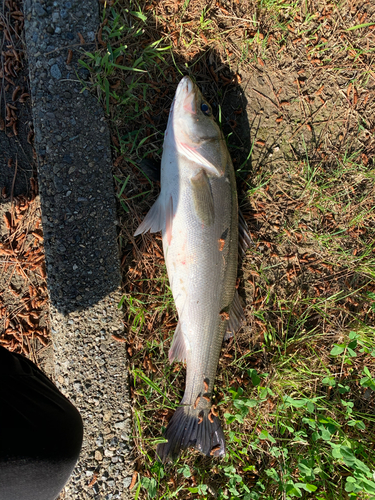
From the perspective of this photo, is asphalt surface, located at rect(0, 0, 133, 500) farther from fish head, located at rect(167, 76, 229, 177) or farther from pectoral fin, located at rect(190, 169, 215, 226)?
pectoral fin, located at rect(190, 169, 215, 226)

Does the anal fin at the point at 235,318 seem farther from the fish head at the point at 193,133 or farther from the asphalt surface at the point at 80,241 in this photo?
the fish head at the point at 193,133

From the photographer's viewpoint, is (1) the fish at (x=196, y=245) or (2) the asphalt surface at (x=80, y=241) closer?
(1) the fish at (x=196, y=245)

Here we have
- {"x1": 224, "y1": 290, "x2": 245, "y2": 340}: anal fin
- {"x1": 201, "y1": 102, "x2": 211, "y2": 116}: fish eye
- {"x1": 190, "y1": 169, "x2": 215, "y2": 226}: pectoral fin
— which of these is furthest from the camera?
{"x1": 224, "y1": 290, "x2": 245, "y2": 340}: anal fin

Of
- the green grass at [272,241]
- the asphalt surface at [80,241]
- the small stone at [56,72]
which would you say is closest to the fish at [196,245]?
the green grass at [272,241]

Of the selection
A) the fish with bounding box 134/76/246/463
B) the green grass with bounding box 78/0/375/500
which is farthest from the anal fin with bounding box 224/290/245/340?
the green grass with bounding box 78/0/375/500

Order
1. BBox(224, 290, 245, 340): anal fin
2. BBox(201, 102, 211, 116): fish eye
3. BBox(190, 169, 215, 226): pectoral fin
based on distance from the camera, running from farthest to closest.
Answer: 1. BBox(224, 290, 245, 340): anal fin
2. BBox(201, 102, 211, 116): fish eye
3. BBox(190, 169, 215, 226): pectoral fin

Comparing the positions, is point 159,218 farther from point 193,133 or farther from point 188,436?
point 188,436

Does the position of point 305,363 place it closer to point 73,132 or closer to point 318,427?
point 318,427
